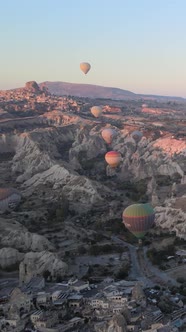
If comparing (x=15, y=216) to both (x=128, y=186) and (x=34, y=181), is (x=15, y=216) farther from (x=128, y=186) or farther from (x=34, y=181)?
(x=128, y=186)

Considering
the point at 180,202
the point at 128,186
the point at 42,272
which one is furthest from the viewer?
the point at 128,186

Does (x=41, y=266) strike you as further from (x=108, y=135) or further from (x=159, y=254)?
(x=108, y=135)

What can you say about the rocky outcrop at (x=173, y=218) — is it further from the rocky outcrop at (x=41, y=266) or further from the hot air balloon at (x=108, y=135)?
the hot air balloon at (x=108, y=135)

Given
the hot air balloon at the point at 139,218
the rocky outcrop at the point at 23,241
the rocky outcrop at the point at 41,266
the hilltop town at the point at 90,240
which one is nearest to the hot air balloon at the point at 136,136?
the hilltop town at the point at 90,240

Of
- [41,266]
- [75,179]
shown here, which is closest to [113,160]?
[75,179]

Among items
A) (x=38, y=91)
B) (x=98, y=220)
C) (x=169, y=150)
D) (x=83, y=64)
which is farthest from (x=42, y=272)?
(x=38, y=91)

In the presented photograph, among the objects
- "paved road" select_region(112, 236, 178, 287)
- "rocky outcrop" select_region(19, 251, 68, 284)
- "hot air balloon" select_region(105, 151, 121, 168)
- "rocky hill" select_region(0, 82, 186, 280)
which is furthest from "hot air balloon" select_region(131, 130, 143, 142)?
"rocky outcrop" select_region(19, 251, 68, 284)
